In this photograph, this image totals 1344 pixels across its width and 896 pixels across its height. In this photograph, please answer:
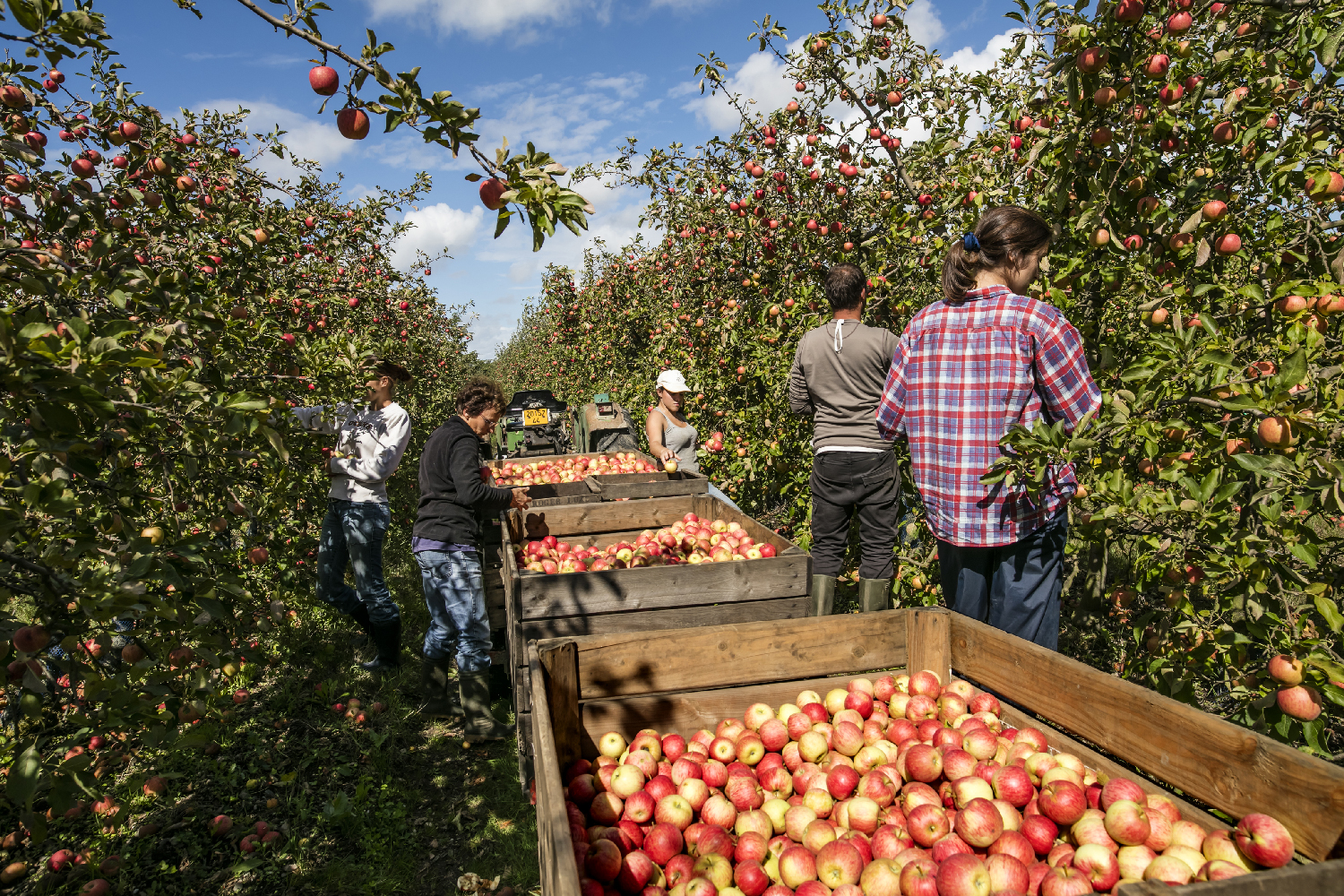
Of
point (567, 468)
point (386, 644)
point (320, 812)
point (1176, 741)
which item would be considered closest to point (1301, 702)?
point (1176, 741)

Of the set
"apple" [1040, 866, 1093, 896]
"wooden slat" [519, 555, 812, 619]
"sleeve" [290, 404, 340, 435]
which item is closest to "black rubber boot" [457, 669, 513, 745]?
"wooden slat" [519, 555, 812, 619]

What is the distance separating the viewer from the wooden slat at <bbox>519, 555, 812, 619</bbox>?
3137 millimetres

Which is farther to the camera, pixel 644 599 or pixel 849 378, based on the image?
pixel 849 378

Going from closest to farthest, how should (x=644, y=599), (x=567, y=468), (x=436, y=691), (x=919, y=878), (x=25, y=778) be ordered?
(x=25, y=778), (x=919, y=878), (x=644, y=599), (x=436, y=691), (x=567, y=468)

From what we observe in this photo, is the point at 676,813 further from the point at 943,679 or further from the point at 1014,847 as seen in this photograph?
the point at 943,679

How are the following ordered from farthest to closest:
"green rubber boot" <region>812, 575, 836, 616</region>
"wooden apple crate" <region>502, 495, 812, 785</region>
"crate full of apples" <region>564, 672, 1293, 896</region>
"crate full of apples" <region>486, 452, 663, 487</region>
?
"crate full of apples" <region>486, 452, 663, 487</region> → "green rubber boot" <region>812, 575, 836, 616</region> → "wooden apple crate" <region>502, 495, 812, 785</region> → "crate full of apples" <region>564, 672, 1293, 896</region>

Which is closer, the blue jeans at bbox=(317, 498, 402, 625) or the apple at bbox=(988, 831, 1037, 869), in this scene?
the apple at bbox=(988, 831, 1037, 869)

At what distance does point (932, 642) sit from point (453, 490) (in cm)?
296

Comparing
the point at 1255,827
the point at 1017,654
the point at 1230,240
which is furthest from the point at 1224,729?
the point at 1230,240

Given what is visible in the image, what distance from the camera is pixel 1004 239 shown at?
98.2 inches

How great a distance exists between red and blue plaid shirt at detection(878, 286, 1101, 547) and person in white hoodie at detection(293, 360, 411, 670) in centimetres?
350

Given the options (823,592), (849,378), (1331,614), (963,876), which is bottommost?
(823,592)

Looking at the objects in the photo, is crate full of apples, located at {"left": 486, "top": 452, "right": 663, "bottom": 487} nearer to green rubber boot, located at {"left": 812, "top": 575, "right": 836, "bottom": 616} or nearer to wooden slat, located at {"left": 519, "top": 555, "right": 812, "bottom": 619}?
green rubber boot, located at {"left": 812, "top": 575, "right": 836, "bottom": 616}

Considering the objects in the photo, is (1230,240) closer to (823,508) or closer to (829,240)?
(823,508)
